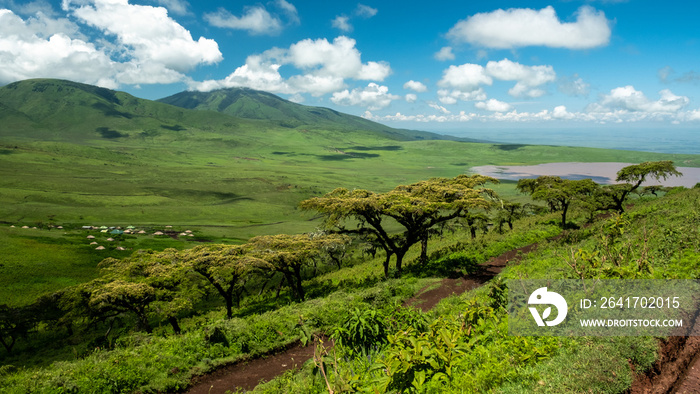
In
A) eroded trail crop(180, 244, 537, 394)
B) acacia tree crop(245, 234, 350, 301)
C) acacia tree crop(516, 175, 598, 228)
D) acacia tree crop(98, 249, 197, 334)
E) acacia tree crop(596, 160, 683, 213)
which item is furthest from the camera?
acacia tree crop(596, 160, 683, 213)

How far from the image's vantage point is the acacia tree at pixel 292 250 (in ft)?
83.8

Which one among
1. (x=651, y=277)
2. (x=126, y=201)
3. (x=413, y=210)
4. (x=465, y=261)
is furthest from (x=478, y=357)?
(x=126, y=201)

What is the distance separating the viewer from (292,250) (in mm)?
27016

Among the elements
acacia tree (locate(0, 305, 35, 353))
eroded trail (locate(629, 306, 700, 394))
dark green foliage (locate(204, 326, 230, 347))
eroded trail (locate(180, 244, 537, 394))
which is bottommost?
acacia tree (locate(0, 305, 35, 353))

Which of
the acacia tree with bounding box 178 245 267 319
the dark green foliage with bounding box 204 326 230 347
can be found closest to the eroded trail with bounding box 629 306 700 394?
the dark green foliage with bounding box 204 326 230 347

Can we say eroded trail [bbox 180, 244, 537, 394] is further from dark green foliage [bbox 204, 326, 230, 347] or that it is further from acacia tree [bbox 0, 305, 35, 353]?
acacia tree [bbox 0, 305, 35, 353]

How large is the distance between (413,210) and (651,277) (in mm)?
15030

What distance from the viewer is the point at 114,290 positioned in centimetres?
2333

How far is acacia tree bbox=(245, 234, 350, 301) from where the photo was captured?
83.8 ft

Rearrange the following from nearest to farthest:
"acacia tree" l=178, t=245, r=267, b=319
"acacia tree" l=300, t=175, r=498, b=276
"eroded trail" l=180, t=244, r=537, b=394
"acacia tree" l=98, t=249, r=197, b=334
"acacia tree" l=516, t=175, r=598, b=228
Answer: "eroded trail" l=180, t=244, r=537, b=394 < "acacia tree" l=300, t=175, r=498, b=276 < "acacia tree" l=178, t=245, r=267, b=319 < "acacia tree" l=98, t=249, r=197, b=334 < "acacia tree" l=516, t=175, r=598, b=228

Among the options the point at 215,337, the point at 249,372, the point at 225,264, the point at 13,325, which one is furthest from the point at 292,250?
the point at 13,325

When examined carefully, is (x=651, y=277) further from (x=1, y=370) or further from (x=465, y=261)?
(x=1, y=370)

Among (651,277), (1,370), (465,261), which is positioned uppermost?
(651,277)

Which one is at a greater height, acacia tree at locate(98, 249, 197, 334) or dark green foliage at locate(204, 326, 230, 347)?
dark green foliage at locate(204, 326, 230, 347)
